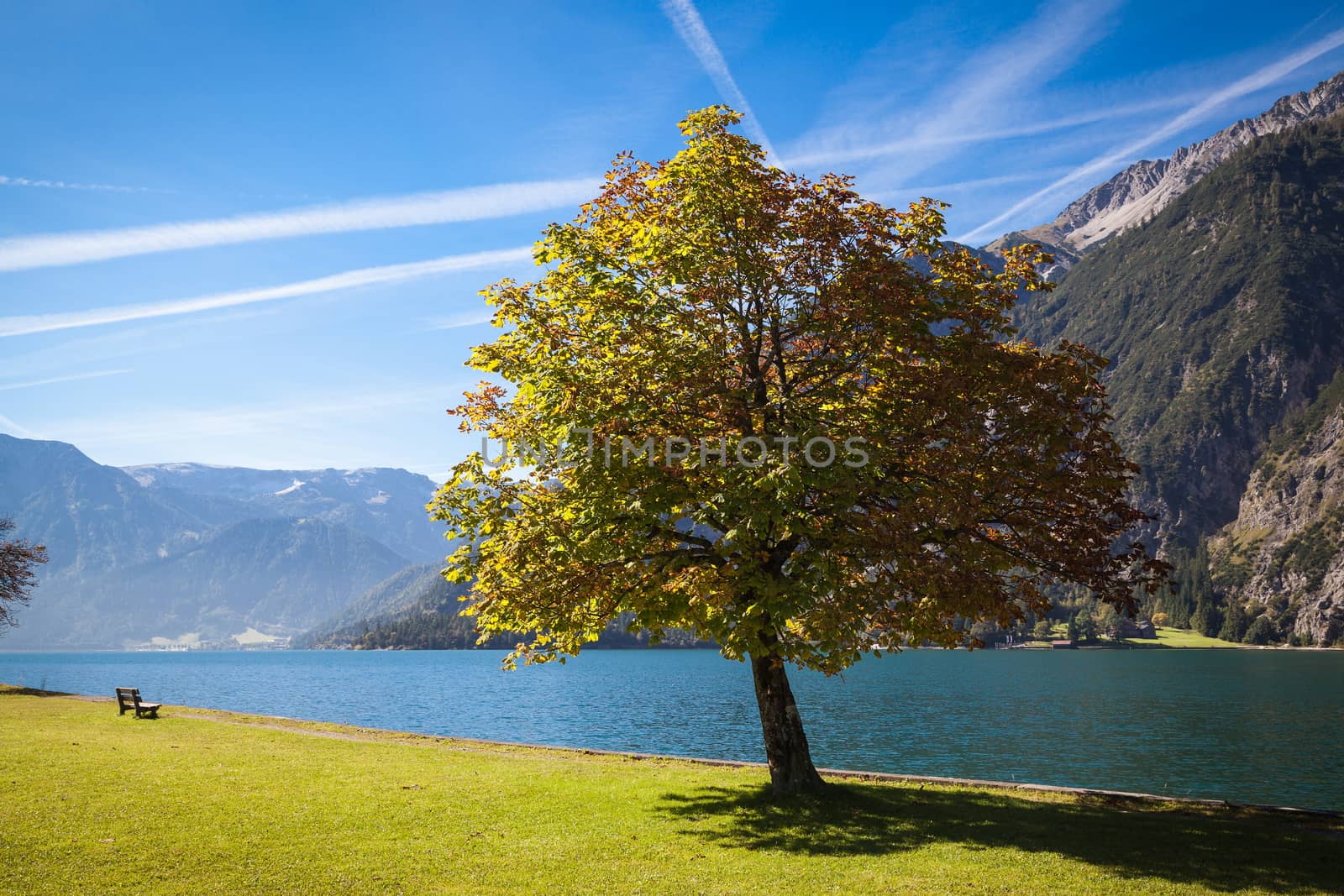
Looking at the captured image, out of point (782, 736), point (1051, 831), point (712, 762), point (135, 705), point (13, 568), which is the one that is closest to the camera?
point (1051, 831)

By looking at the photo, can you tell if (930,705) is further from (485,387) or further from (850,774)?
(485,387)

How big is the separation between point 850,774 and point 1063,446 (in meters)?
13.6

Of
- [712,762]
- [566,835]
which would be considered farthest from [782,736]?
[712,762]

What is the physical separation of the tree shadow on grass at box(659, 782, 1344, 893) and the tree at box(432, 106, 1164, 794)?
1990mm

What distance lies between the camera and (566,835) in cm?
1650

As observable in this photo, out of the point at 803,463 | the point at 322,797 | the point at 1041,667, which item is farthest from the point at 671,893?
the point at 1041,667

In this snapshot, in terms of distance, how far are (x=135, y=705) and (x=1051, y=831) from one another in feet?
118

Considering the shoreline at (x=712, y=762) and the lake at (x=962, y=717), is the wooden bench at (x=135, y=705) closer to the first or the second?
the shoreline at (x=712, y=762)

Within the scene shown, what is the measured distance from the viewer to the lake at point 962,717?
44031 mm

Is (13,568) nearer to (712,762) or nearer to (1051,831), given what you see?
(712,762)

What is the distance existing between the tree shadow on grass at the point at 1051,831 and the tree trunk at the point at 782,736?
566 millimetres

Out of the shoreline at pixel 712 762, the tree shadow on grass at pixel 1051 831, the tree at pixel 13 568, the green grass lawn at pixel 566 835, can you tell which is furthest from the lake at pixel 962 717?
the tree at pixel 13 568

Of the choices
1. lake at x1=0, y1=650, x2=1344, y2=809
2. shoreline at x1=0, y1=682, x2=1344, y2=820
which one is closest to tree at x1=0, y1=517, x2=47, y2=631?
shoreline at x1=0, y1=682, x2=1344, y2=820

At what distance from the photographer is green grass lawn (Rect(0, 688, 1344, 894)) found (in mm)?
13422
